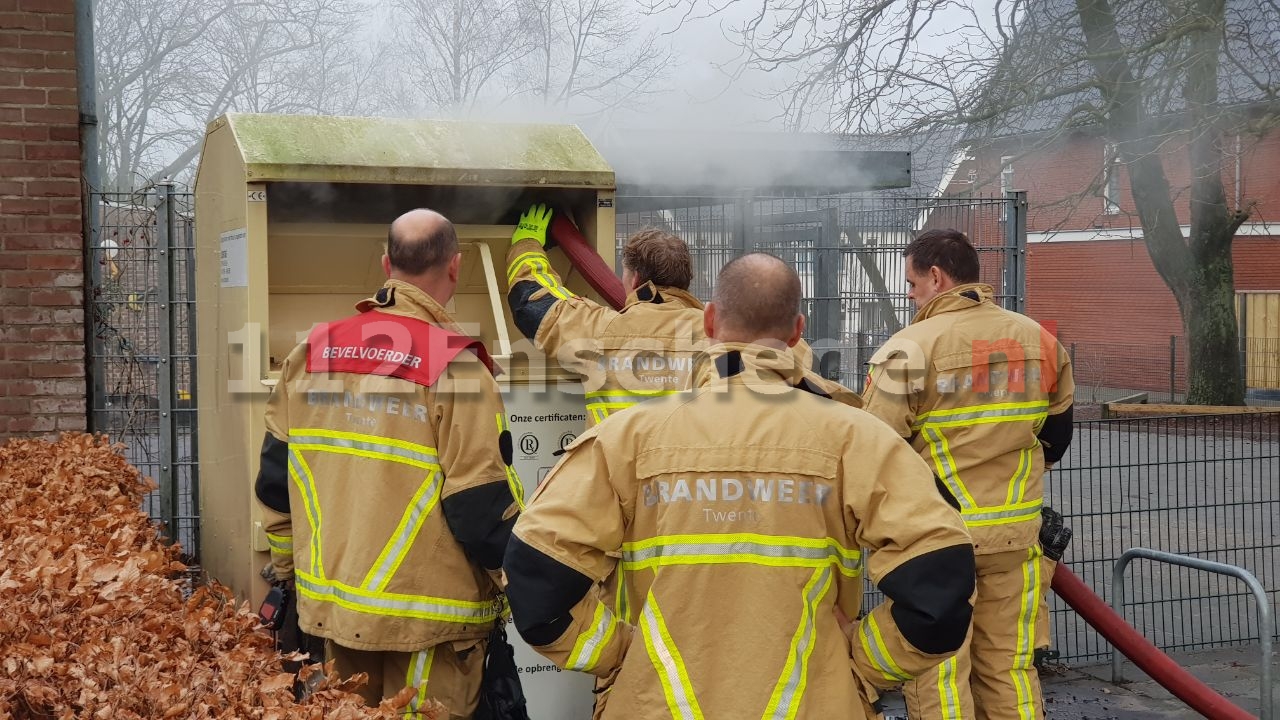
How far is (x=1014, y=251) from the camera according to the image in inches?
237

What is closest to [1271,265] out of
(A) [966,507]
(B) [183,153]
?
Result: (B) [183,153]

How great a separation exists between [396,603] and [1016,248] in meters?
A: 4.06

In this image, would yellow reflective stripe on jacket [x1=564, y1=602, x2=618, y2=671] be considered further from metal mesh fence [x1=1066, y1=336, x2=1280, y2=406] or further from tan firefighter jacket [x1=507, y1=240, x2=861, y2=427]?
metal mesh fence [x1=1066, y1=336, x2=1280, y2=406]

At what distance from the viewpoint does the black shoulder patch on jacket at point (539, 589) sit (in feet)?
7.45

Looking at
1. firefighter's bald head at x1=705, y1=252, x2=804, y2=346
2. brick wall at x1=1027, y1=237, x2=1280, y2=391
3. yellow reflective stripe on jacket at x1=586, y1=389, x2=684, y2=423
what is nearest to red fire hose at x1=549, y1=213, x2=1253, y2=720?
yellow reflective stripe on jacket at x1=586, y1=389, x2=684, y2=423

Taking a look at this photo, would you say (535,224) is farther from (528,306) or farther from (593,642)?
(593,642)

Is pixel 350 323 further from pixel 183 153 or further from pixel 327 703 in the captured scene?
pixel 183 153

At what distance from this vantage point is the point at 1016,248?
19.8 ft

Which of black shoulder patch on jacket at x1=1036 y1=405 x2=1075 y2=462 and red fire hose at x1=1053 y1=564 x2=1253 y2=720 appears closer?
red fire hose at x1=1053 y1=564 x2=1253 y2=720

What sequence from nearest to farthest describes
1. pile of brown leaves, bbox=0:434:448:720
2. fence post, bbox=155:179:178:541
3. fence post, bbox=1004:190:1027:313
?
pile of brown leaves, bbox=0:434:448:720, fence post, bbox=155:179:178:541, fence post, bbox=1004:190:1027:313

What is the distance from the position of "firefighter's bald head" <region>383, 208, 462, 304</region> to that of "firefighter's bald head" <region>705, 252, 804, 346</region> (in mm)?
1066

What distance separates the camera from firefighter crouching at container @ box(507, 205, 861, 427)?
427cm

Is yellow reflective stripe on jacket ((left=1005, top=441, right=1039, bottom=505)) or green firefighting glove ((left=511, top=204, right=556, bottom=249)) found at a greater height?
green firefighting glove ((left=511, top=204, right=556, bottom=249))

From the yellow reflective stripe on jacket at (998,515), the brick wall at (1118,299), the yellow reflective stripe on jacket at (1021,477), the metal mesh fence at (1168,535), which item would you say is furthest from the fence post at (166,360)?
the brick wall at (1118,299)
